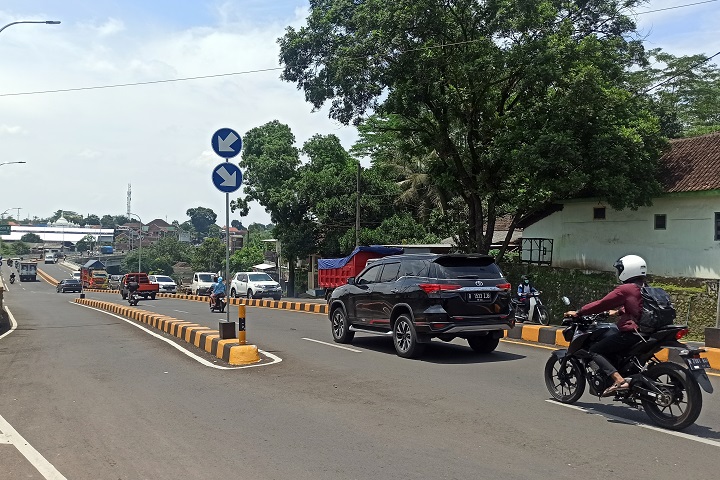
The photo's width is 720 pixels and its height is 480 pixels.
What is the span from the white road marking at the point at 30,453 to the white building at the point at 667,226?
839 inches

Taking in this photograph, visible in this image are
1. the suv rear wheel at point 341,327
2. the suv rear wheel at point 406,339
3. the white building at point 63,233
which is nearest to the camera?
the suv rear wheel at point 406,339

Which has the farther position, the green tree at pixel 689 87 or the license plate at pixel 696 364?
the green tree at pixel 689 87

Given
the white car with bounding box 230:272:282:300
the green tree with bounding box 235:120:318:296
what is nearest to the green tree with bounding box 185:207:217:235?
→ the green tree with bounding box 235:120:318:296

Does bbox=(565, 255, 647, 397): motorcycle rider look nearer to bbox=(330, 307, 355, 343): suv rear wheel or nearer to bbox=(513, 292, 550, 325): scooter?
bbox=(330, 307, 355, 343): suv rear wheel

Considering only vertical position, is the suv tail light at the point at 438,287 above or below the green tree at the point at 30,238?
below

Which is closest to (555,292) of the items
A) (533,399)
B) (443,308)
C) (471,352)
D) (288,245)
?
(471,352)

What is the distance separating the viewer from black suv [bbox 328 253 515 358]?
1045 centimetres

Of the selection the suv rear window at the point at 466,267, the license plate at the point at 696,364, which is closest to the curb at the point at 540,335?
the suv rear window at the point at 466,267

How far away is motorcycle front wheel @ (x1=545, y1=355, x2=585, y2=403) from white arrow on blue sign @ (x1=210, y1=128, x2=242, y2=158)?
6749 mm

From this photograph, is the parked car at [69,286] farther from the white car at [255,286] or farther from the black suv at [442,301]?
the black suv at [442,301]

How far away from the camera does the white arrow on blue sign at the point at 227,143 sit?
1144 centimetres

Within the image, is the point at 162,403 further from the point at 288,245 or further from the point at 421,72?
the point at 288,245

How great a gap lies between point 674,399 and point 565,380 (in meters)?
1.43

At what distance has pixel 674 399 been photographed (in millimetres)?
6246
